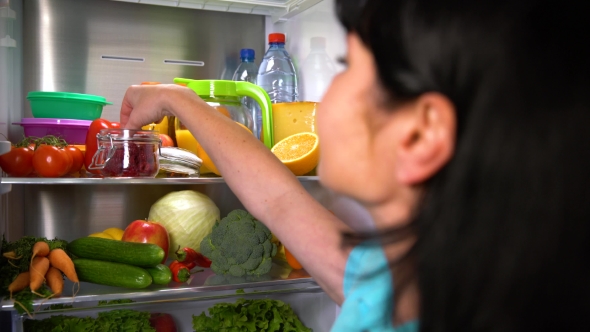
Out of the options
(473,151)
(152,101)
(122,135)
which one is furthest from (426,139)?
(122,135)

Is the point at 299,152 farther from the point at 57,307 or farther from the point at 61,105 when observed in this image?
the point at 57,307

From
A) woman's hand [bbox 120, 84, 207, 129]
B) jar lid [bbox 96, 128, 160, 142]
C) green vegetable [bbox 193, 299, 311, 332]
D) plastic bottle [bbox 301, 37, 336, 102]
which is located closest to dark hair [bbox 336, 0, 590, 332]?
woman's hand [bbox 120, 84, 207, 129]

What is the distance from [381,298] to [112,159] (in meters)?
0.97

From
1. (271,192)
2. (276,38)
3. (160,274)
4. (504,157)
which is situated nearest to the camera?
(504,157)

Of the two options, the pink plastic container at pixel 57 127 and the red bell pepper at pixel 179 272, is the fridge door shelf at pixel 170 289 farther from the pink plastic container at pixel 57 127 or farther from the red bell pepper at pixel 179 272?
the pink plastic container at pixel 57 127

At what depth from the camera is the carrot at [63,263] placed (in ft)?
4.11

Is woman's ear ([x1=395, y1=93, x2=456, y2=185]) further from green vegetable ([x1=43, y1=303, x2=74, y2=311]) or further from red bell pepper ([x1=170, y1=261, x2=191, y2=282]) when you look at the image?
green vegetable ([x1=43, y1=303, x2=74, y2=311])

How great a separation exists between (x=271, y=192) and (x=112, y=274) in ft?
2.10

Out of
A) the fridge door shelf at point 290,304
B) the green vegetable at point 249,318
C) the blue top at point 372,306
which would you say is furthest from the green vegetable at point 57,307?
the blue top at point 372,306

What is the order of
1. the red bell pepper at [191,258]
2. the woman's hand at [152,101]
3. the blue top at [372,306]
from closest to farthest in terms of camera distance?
the blue top at [372,306] → the woman's hand at [152,101] → the red bell pepper at [191,258]

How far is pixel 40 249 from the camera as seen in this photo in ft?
4.10

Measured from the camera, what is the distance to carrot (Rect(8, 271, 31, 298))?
119 centimetres

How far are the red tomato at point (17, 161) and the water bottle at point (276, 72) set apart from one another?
0.70 metres

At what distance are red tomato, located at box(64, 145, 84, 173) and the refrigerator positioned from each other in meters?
0.24
